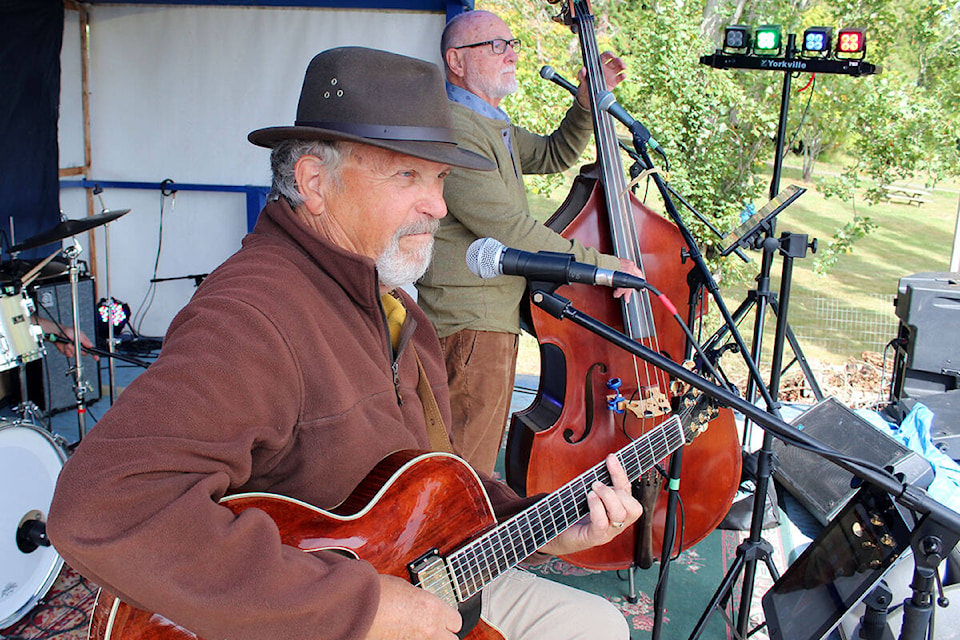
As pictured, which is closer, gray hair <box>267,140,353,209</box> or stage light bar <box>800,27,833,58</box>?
Answer: gray hair <box>267,140,353,209</box>

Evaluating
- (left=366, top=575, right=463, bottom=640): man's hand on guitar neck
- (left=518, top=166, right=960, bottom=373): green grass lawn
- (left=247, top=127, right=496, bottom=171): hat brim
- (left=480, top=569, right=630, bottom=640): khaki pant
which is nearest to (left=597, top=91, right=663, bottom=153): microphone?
(left=247, top=127, right=496, bottom=171): hat brim

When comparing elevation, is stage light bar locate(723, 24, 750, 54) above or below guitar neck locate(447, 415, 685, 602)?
above

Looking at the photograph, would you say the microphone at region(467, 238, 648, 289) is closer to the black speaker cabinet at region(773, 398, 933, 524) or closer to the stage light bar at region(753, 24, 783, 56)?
the stage light bar at region(753, 24, 783, 56)

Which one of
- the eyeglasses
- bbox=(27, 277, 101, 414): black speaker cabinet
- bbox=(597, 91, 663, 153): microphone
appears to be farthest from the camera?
bbox=(27, 277, 101, 414): black speaker cabinet

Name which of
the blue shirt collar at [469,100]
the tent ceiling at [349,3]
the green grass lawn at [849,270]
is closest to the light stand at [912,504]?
the blue shirt collar at [469,100]

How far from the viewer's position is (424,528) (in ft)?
5.08

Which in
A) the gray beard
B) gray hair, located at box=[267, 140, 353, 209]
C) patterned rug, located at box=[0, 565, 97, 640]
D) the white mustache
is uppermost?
gray hair, located at box=[267, 140, 353, 209]

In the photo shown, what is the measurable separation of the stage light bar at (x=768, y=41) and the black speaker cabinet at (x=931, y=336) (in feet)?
6.94

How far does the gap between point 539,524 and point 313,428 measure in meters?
0.60

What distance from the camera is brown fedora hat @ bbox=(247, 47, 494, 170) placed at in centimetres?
156

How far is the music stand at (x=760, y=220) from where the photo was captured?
7.88ft

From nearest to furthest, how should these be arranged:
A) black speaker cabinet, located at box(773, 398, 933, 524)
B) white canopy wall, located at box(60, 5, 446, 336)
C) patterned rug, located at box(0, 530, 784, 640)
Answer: patterned rug, located at box(0, 530, 784, 640)
black speaker cabinet, located at box(773, 398, 933, 524)
white canopy wall, located at box(60, 5, 446, 336)

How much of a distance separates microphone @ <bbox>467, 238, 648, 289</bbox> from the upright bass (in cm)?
106

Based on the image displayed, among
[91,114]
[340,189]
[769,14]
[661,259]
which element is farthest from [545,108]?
[340,189]
